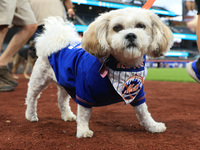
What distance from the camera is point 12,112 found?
2500 mm

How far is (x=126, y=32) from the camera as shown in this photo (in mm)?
1464

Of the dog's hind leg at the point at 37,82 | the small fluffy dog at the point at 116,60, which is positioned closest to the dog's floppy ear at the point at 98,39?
the small fluffy dog at the point at 116,60

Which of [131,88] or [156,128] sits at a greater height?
[131,88]

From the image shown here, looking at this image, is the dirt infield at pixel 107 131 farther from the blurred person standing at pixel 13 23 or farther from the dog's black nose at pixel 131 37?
the blurred person standing at pixel 13 23

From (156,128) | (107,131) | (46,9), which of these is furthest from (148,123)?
(46,9)

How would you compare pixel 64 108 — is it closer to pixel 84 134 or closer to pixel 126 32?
pixel 84 134

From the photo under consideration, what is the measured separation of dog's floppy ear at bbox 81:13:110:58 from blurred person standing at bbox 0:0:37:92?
2.01 metres

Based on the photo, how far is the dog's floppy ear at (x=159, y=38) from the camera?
155 cm

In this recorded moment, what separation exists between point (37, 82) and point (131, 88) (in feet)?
3.56

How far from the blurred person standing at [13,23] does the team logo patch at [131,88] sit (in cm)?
224

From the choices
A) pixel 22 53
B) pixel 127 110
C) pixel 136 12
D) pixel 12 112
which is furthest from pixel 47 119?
pixel 22 53

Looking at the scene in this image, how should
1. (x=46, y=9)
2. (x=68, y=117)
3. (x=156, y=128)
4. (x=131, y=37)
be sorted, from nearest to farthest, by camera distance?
(x=131, y=37), (x=156, y=128), (x=68, y=117), (x=46, y=9)

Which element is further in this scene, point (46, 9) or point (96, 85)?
point (46, 9)

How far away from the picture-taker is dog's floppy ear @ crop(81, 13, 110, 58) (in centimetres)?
154
